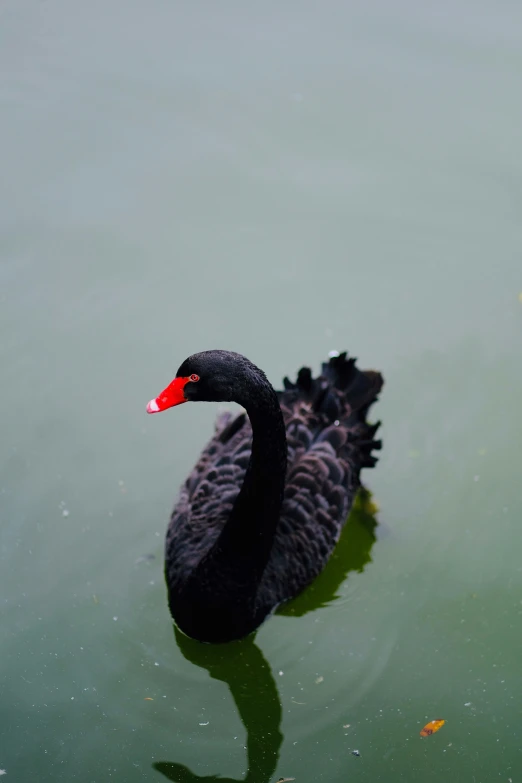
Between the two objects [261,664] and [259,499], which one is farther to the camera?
[261,664]

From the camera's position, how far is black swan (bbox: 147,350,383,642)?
143 inches

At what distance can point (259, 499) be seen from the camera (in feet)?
12.8

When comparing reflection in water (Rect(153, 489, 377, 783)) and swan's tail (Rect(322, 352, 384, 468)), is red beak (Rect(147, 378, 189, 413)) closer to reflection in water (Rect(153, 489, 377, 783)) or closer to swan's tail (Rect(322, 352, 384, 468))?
reflection in water (Rect(153, 489, 377, 783))

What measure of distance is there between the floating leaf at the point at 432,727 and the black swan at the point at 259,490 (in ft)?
2.62

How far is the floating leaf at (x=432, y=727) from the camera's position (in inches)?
155

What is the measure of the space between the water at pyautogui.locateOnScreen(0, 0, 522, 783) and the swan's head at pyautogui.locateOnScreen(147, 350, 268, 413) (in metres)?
1.27

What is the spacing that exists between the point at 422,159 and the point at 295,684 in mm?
3958

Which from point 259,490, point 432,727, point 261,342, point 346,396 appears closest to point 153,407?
point 259,490

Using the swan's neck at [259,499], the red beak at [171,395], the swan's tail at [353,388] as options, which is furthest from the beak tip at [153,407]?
the swan's tail at [353,388]

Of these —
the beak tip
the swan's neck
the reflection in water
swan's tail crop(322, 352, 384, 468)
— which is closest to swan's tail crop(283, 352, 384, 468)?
swan's tail crop(322, 352, 384, 468)

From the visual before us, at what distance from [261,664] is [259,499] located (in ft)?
2.52

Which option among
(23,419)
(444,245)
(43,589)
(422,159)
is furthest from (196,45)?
(43,589)

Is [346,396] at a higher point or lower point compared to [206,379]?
lower

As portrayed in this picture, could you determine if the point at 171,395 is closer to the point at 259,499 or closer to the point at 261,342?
the point at 259,499
